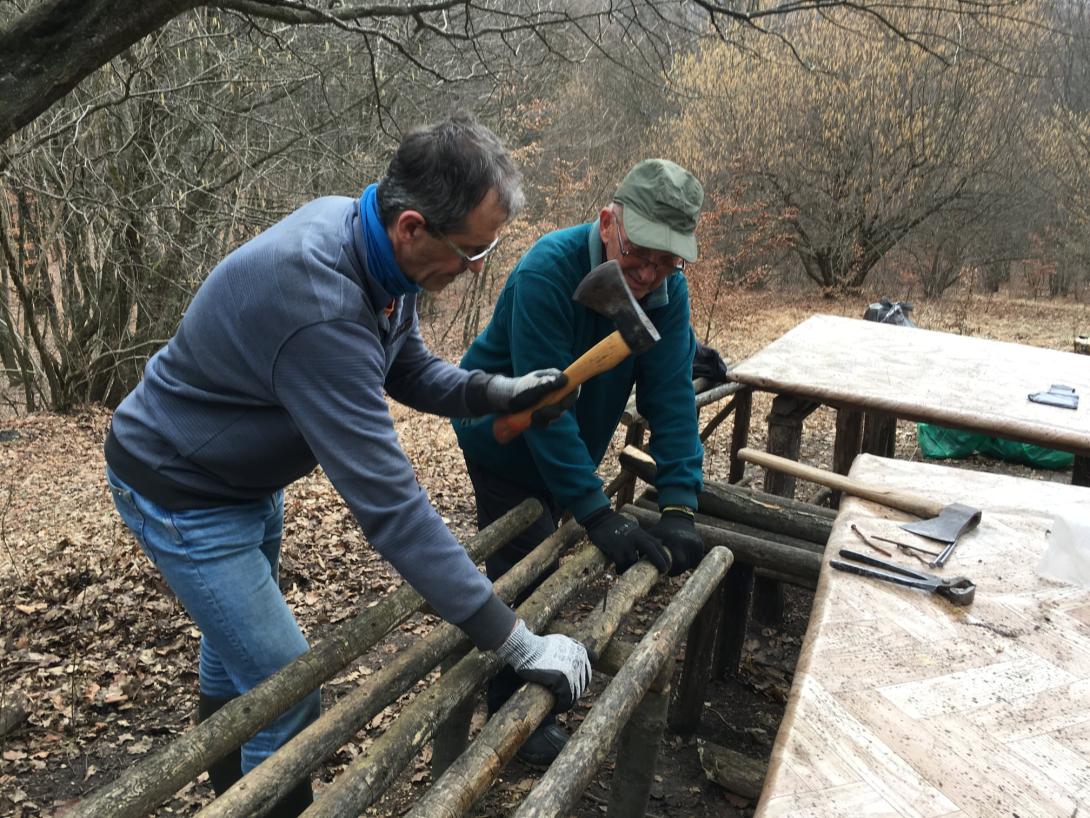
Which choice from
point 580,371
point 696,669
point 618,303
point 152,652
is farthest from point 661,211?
point 152,652

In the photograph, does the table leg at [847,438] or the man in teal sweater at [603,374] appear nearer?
the man in teal sweater at [603,374]

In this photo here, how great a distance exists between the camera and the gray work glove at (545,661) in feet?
6.16

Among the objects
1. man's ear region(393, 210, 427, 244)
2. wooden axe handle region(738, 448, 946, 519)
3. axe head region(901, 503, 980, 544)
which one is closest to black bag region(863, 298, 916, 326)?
wooden axe handle region(738, 448, 946, 519)

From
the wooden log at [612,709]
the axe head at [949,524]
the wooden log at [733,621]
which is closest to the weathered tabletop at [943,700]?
the axe head at [949,524]

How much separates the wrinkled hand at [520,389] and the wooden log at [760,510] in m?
0.99

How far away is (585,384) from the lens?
8.91ft

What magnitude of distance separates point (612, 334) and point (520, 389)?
0.31m

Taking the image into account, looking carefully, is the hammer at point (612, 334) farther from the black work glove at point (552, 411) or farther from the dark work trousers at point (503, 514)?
the dark work trousers at point (503, 514)

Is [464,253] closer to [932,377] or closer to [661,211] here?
[661,211]

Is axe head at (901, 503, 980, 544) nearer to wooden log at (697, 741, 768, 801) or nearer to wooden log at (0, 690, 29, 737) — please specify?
wooden log at (697, 741, 768, 801)

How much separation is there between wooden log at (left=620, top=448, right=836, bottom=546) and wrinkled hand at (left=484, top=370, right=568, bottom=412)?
99cm

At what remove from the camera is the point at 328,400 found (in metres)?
1.57

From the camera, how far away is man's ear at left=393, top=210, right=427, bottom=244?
165cm

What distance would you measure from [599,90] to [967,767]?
16446 millimetres
